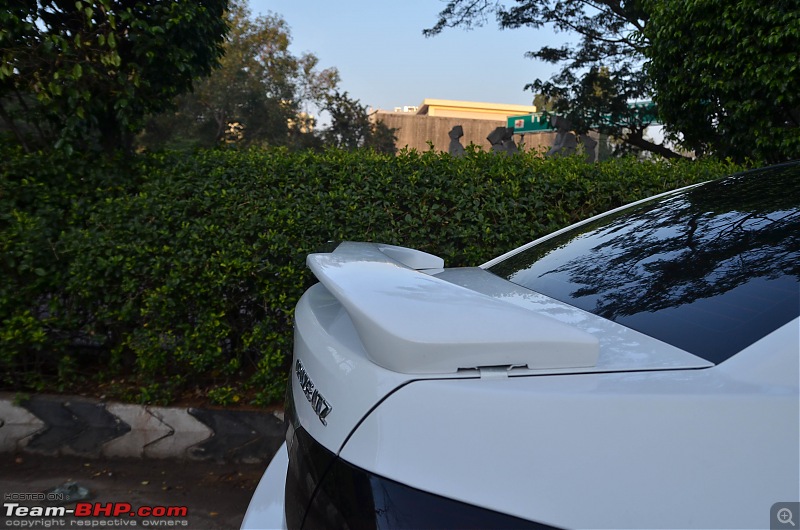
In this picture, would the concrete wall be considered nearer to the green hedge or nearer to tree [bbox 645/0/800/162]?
tree [bbox 645/0/800/162]

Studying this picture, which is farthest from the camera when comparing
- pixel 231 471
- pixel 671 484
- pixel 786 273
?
pixel 231 471

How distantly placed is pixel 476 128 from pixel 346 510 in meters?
16.6

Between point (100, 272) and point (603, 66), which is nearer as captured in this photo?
point (100, 272)

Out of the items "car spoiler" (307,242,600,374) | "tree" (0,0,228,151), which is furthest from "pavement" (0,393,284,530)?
"car spoiler" (307,242,600,374)

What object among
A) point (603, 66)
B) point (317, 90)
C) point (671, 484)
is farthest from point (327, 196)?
point (317, 90)

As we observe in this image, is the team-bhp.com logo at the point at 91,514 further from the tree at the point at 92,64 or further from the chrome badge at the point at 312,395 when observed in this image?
the tree at the point at 92,64

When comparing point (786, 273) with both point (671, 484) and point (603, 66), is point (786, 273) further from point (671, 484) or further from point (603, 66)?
point (603, 66)

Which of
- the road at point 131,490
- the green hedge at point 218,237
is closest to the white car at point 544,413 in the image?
the road at point 131,490

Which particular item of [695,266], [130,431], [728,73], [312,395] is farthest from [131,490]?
[728,73]

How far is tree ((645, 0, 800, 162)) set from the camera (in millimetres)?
4270

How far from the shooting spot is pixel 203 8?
3.63 metres

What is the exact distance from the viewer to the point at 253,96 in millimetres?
12586

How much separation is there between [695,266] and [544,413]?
2.40 feet

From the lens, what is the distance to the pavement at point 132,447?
2996 mm
